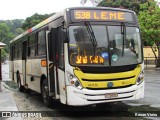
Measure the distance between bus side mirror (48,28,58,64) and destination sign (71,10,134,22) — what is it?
35.6 inches

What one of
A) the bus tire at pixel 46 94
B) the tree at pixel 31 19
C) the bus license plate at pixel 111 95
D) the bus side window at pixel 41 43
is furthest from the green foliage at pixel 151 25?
the tree at pixel 31 19

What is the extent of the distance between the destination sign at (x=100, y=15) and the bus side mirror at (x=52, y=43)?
2.97 ft

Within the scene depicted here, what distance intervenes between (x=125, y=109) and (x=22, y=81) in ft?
25.6

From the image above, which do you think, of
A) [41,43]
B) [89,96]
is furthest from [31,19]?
[89,96]

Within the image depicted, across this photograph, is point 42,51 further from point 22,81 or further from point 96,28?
point 22,81

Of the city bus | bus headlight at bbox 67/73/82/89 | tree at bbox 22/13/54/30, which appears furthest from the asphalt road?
tree at bbox 22/13/54/30

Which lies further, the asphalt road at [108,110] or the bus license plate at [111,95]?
the asphalt road at [108,110]

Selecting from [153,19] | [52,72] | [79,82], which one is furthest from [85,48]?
[153,19]

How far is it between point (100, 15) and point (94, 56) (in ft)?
4.48

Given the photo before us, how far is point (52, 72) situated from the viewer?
36.4 ft

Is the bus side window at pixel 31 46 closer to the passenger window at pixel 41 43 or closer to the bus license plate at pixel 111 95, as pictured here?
the passenger window at pixel 41 43

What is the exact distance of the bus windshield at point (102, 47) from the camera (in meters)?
9.64

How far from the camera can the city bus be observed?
9.50 m

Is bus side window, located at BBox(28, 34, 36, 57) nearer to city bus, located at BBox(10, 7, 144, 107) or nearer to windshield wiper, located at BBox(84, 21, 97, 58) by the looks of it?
city bus, located at BBox(10, 7, 144, 107)
